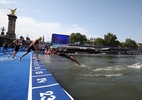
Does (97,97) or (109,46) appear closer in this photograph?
(97,97)

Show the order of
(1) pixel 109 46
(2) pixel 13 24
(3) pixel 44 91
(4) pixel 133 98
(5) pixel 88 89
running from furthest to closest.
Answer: (1) pixel 109 46
(2) pixel 13 24
(5) pixel 88 89
(4) pixel 133 98
(3) pixel 44 91

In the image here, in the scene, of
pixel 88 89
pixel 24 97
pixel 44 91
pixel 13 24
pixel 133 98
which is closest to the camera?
pixel 24 97

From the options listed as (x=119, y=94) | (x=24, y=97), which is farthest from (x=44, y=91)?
(x=119, y=94)

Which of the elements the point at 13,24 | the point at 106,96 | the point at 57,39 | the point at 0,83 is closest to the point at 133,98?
the point at 106,96

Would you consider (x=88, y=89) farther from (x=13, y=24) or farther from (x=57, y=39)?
(x=13, y=24)

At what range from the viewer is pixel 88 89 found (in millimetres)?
7469

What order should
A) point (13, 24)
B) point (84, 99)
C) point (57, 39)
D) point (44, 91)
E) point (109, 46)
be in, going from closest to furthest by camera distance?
1. point (44, 91)
2. point (84, 99)
3. point (57, 39)
4. point (13, 24)
5. point (109, 46)

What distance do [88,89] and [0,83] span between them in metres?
4.01

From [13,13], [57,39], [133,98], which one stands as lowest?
[133,98]

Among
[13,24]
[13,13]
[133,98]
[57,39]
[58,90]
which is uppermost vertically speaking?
[13,13]

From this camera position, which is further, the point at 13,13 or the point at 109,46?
the point at 109,46

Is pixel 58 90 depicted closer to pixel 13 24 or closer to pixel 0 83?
pixel 0 83

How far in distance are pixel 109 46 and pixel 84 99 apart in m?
147

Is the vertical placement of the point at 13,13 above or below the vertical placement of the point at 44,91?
above
